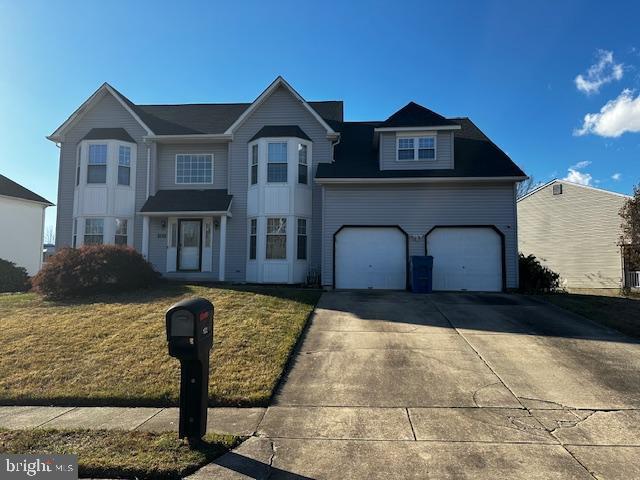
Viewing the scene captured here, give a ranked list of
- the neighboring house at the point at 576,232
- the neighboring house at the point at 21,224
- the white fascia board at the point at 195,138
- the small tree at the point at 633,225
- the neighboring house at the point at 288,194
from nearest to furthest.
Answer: the neighboring house at the point at 288,194
the white fascia board at the point at 195,138
the small tree at the point at 633,225
the neighboring house at the point at 21,224
the neighboring house at the point at 576,232

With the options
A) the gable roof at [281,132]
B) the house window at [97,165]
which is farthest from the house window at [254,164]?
the house window at [97,165]

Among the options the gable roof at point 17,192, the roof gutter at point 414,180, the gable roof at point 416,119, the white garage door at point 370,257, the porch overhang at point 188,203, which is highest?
the gable roof at point 416,119

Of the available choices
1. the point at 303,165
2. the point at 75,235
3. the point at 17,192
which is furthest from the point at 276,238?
the point at 17,192

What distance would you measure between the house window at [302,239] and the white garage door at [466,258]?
15.2 feet

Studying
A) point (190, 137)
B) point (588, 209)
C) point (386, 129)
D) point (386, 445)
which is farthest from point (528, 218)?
point (386, 445)

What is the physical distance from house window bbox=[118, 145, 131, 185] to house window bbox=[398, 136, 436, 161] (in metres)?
11.0

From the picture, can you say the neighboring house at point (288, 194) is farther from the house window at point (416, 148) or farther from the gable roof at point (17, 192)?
the gable roof at point (17, 192)

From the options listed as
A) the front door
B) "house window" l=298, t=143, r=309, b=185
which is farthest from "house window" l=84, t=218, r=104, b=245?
"house window" l=298, t=143, r=309, b=185

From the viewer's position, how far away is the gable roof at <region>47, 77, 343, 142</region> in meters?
17.5

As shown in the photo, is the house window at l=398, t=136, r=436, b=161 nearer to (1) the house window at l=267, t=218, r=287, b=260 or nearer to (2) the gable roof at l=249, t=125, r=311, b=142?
(2) the gable roof at l=249, t=125, r=311, b=142

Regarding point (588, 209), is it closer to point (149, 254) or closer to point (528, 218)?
point (528, 218)

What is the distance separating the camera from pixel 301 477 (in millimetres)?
3572

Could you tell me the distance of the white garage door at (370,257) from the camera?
49.8 feet

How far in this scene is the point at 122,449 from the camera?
4.02 meters
